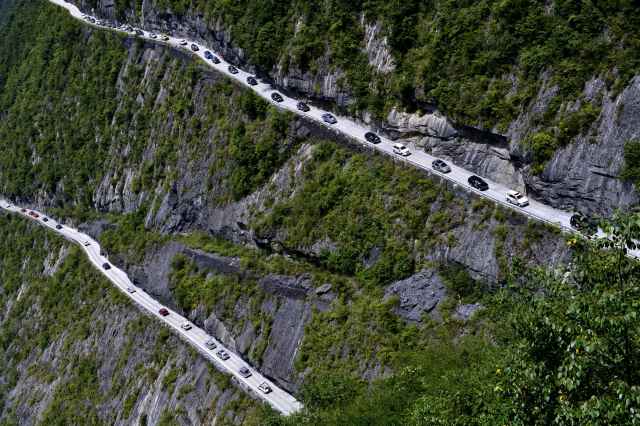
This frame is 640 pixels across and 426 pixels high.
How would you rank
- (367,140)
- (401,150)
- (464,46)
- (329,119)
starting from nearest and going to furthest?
(464,46) < (401,150) < (367,140) < (329,119)

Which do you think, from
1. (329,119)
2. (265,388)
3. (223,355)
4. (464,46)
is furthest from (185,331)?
(464,46)

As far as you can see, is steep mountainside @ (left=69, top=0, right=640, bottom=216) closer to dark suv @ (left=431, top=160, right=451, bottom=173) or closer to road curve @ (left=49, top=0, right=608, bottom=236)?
road curve @ (left=49, top=0, right=608, bottom=236)

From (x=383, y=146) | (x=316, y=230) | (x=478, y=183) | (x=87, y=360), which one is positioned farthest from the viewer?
(x=87, y=360)

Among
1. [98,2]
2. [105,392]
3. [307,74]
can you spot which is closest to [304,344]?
[105,392]

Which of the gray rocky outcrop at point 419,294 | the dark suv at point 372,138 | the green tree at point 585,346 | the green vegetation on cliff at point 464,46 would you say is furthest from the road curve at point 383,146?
the green tree at point 585,346

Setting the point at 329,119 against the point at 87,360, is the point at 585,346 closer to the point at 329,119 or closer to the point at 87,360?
the point at 329,119

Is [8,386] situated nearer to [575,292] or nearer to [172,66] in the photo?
[172,66]

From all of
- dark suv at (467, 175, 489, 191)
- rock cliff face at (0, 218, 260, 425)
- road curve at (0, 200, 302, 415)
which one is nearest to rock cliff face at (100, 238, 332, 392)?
road curve at (0, 200, 302, 415)
